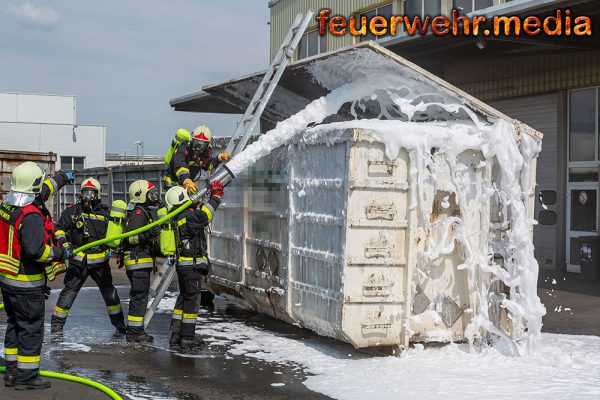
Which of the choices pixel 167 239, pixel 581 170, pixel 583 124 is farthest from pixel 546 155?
pixel 167 239

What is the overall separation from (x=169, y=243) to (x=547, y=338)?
159 inches

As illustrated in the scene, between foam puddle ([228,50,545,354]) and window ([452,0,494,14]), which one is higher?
window ([452,0,494,14])

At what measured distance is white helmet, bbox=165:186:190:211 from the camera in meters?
7.68

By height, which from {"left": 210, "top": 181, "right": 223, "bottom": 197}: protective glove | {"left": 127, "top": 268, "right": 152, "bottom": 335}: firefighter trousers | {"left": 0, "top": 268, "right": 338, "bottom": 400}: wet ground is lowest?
{"left": 0, "top": 268, "right": 338, "bottom": 400}: wet ground

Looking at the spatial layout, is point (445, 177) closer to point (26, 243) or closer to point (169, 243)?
point (169, 243)

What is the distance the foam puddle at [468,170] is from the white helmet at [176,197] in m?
1.08

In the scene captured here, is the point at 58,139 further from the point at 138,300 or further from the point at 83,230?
the point at 138,300

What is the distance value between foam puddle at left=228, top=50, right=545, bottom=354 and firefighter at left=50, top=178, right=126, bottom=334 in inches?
86.5

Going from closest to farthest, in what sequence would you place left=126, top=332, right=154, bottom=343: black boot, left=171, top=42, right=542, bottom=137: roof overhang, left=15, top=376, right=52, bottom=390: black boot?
1. left=15, top=376, right=52, bottom=390: black boot
2. left=171, top=42, right=542, bottom=137: roof overhang
3. left=126, top=332, right=154, bottom=343: black boot

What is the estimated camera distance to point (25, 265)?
600cm

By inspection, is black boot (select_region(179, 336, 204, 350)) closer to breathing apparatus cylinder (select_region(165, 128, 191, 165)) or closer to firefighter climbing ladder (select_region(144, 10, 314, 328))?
firefighter climbing ladder (select_region(144, 10, 314, 328))

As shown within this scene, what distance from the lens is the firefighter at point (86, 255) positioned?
824 cm

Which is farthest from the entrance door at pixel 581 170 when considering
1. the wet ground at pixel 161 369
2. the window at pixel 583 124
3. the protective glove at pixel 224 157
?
the protective glove at pixel 224 157

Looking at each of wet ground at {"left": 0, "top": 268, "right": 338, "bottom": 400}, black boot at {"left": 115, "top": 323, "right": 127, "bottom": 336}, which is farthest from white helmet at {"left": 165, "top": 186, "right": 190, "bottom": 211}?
black boot at {"left": 115, "top": 323, "right": 127, "bottom": 336}
